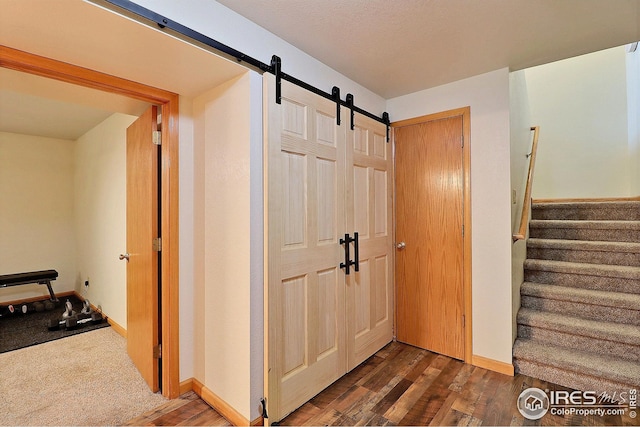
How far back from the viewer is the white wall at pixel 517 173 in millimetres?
2365

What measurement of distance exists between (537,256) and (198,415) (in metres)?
3.29

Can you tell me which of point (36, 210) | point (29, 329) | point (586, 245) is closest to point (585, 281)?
point (586, 245)

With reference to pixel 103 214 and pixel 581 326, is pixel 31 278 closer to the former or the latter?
pixel 103 214

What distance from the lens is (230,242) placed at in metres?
1.82

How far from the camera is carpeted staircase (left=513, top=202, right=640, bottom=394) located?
6.82ft

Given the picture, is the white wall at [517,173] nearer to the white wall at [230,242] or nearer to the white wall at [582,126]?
the white wall at [582,126]

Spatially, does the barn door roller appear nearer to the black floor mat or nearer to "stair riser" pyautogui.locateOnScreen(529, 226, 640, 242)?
"stair riser" pyautogui.locateOnScreen(529, 226, 640, 242)

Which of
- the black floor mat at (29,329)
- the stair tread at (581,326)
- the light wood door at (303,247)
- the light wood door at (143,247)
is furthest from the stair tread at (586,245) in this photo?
the black floor mat at (29,329)

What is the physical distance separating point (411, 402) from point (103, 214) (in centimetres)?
390

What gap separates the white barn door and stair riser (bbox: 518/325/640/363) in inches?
49.6

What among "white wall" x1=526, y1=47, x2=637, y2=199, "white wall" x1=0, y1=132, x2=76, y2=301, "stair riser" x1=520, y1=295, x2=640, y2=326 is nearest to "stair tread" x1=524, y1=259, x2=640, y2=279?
"stair riser" x1=520, y1=295, x2=640, y2=326

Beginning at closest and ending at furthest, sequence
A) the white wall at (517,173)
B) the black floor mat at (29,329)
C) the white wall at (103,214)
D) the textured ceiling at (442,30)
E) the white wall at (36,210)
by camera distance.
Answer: the textured ceiling at (442,30) → the white wall at (517,173) → the black floor mat at (29,329) → the white wall at (103,214) → the white wall at (36,210)

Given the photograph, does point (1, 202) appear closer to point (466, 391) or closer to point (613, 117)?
point (466, 391)

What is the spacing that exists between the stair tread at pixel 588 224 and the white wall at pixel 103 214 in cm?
447
